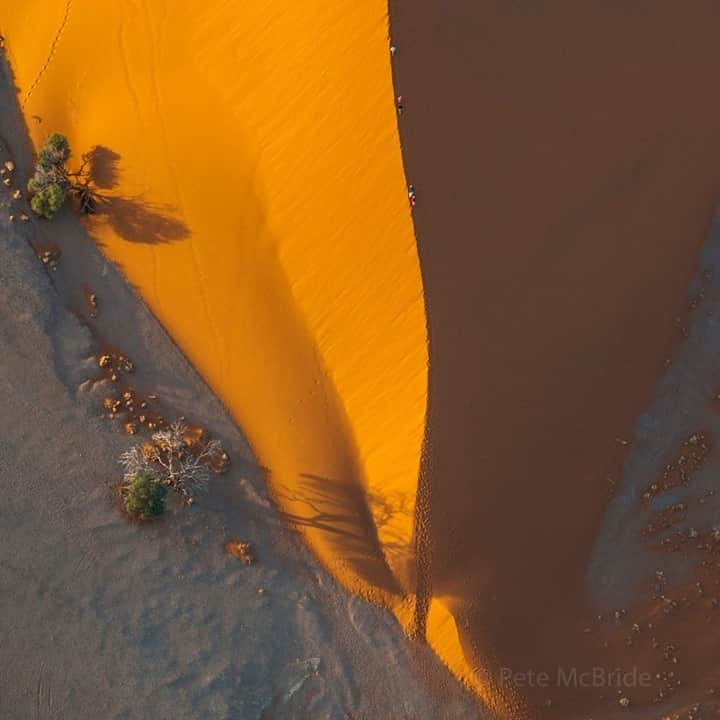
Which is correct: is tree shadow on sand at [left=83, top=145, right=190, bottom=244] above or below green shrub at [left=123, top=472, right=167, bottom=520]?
above

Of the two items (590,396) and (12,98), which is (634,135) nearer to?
(590,396)

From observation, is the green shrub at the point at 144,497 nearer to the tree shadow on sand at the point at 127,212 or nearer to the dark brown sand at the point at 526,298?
the tree shadow on sand at the point at 127,212

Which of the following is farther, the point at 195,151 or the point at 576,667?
the point at 195,151

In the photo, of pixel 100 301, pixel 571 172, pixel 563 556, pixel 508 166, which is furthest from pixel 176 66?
pixel 563 556

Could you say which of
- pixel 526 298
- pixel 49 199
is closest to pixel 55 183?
pixel 49 199

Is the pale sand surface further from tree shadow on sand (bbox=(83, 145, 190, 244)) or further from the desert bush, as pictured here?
tree shadow on sand (bbox=(83, 145, 190, 244))

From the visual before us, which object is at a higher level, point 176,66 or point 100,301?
point 176,66

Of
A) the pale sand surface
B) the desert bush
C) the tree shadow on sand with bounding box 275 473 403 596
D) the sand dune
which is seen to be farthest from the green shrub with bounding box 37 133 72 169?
the tree shadow on sand with bounding box 275 473 403 596

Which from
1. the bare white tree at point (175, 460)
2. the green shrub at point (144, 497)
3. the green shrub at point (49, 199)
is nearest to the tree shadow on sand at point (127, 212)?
the green shrub at point (49, 199)
